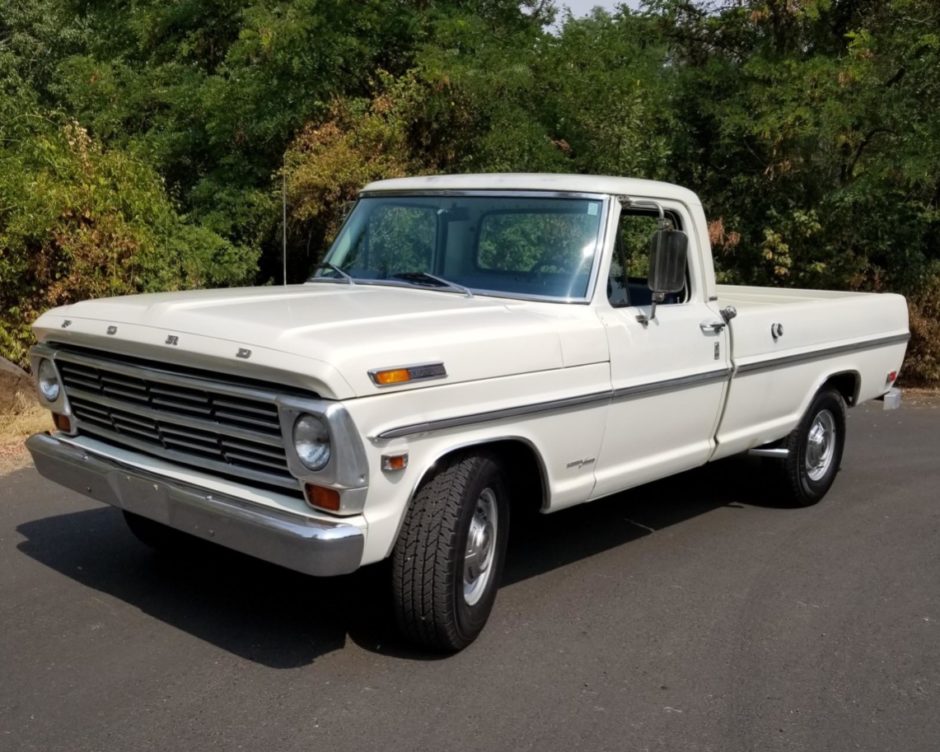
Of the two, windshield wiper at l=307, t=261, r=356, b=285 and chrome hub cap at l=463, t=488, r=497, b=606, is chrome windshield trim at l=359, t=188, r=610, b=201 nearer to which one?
windshield wiper at l=307, t=261, r=356, b=285

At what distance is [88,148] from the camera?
10562 mm

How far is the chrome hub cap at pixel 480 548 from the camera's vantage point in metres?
4.57

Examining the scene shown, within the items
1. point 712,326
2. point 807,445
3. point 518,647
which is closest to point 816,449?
point 807,445

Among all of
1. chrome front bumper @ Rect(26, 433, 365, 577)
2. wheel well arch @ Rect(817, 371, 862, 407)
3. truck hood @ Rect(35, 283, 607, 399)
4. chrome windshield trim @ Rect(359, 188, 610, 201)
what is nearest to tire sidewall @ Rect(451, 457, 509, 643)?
truck hood @ Rect(35, 283, 607, 399)

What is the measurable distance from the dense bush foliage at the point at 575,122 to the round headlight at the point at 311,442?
7.12 meters

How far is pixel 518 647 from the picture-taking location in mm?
4590

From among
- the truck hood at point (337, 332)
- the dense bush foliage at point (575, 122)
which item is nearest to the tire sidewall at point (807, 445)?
the truck hood at point (337, 332)

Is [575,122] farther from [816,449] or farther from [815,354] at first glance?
[815,354]

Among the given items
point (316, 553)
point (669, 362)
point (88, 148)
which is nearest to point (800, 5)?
point (88, 148)

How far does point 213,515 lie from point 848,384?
15.9ft

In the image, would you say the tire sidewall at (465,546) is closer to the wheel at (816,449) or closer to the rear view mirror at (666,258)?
the rear view mirror at (666,258)

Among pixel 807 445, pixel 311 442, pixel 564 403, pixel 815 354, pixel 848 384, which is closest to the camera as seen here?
pixel 311 442

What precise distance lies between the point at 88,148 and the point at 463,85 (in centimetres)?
404

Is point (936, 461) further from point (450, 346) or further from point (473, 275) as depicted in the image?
point (450, 346)
